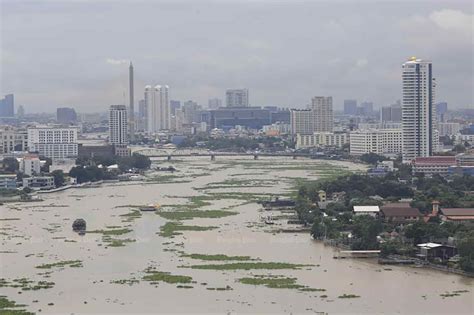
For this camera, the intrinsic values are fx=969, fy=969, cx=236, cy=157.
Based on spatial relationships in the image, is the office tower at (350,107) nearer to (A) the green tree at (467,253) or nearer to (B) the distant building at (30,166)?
(B) the distant building at (30,166)

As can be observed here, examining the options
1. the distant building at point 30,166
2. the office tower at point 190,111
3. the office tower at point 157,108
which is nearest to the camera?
the distant building at point 30,166

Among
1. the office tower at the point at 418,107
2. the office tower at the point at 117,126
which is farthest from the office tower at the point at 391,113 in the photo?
the office tower at the point at 418,107

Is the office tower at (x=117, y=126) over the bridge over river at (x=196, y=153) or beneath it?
over

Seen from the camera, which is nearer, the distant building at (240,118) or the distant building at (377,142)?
the distant building at (377,142)

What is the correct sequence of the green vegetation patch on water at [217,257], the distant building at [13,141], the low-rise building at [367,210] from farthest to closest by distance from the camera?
the distant building at [13,141] → the low-rise building at [367,210] → the green vegetation patch on water at [217,257]

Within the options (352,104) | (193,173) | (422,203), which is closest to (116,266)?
(422,203)

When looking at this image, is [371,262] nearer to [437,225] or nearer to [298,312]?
[437,225]

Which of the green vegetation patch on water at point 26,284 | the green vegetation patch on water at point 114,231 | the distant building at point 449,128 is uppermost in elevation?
the distant building at point 449,128

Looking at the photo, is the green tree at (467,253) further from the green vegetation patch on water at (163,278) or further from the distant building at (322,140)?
the distant building at (322,140)

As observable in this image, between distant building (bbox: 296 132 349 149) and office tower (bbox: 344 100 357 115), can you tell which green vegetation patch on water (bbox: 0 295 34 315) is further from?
office tower (bbox: 344 100 357 115)
